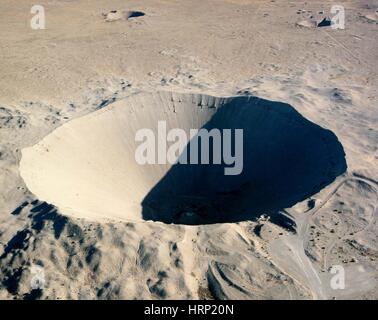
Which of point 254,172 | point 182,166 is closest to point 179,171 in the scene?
point 182,166

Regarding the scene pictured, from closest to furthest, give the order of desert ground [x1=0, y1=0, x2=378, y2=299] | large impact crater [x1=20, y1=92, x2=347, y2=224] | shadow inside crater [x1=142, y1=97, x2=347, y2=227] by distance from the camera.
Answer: desert ground [x1=0, y1=0, x2=378, y2=299] → large impact crater [x1=20, y1=92, x2=347, y2=224] → shadow inside crater [x1=142, y1=97, x2=347, y2=227]

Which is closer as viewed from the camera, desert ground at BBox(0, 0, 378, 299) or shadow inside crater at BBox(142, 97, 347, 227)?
desert ground at BBox(0, 0, 378, 299)

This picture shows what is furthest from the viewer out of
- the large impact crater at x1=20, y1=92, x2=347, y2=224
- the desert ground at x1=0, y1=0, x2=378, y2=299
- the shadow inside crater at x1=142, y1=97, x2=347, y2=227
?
the shadow inside crater at x1=142, y1=97, x2=347, y2=227

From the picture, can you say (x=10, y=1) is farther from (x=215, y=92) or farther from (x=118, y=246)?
(x=118, y=246)

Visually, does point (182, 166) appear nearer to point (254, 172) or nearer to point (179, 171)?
point (179, 171)

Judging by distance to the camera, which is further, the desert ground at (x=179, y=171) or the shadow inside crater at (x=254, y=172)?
the shadow inside crater at (x=254, y=172)
